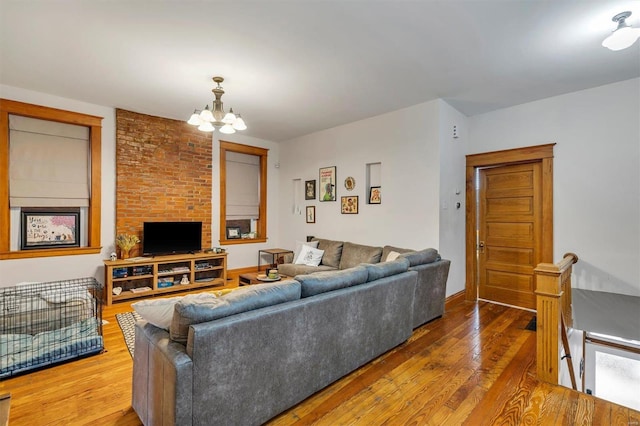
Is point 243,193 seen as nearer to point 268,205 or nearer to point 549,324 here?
point 268,205

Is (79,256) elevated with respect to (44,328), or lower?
elevated

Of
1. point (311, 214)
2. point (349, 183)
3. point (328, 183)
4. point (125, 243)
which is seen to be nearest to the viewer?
point (125, 243)

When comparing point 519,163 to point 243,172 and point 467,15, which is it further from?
point 243,172

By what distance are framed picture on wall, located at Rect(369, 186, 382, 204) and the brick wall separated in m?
2.89

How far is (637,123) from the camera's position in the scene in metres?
3.31

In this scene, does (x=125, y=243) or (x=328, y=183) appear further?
(x=328, y=183)

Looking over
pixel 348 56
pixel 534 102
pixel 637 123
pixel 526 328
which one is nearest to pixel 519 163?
pixel 534 102

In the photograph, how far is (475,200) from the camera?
4559 millimetres

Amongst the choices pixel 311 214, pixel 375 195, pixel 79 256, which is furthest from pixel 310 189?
pixel 79 256

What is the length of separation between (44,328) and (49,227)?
1841mm

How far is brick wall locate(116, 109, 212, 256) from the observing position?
4.57 meters

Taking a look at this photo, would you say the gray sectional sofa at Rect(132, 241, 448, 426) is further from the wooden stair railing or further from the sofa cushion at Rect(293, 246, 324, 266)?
the sofa cushion at Rect(293, 246, 324, 266)

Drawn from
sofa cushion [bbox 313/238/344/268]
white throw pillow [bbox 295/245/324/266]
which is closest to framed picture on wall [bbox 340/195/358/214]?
sofa cushion [bbox 313/238/344/268]

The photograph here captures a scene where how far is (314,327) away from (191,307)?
0.83m
